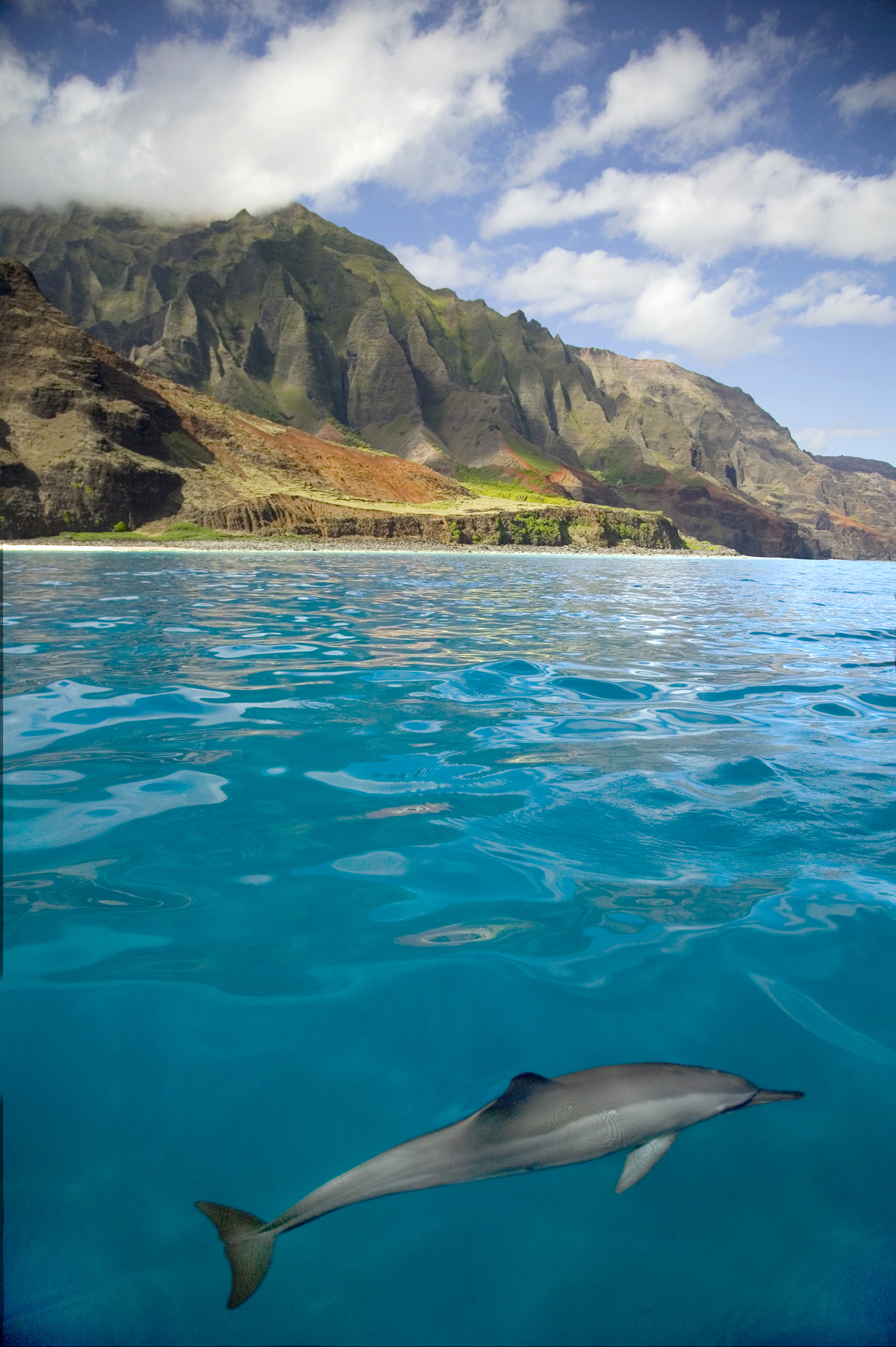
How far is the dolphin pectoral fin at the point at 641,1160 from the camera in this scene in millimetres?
1489

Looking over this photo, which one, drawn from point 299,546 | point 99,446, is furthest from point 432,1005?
point 99,446

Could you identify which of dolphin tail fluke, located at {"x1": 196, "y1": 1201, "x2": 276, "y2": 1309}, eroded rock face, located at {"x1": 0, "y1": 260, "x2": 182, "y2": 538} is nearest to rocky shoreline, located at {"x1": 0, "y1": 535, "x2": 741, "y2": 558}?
eroded rock face, located at {"x1": 0, "y1": 260, "x2": 182, "y2": 538}

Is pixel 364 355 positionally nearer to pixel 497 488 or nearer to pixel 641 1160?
pixel 497 488

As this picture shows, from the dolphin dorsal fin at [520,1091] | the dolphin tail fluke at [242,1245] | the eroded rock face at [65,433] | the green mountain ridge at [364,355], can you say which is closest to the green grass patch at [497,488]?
the green mountain ridge at [364,355]

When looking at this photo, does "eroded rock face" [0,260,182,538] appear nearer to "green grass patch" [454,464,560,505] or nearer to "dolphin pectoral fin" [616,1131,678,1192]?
"green grass patch" [454,464,560,505]

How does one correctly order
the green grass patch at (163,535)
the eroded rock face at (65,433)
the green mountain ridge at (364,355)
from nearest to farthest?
the green grass patch at (163,535) < the eroded rock face at (65,433) < the green mountain ridge at (364,355)

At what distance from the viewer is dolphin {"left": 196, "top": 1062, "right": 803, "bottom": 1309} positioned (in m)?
1.40

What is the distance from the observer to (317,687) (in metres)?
6.85

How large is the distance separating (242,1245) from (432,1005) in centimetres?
104

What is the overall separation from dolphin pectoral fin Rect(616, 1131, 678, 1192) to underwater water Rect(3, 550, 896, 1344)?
27cm

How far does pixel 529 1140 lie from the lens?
152cm

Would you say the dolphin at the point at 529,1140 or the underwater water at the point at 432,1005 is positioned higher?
the dolphin at the point at 529,1140

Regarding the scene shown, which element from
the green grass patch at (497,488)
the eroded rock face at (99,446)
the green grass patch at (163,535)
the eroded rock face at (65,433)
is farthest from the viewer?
the green grass patch at (497,488)

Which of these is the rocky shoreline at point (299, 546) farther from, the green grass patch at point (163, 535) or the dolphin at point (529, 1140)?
the dolphin at point (529, 1140)
